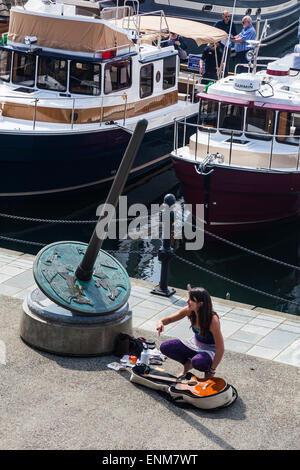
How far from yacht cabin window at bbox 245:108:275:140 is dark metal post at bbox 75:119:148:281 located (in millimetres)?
8311

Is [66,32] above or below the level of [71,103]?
above

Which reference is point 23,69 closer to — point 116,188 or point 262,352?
point 116,188

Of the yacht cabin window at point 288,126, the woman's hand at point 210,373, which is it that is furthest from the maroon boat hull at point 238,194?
the woman's hand at point 210,373

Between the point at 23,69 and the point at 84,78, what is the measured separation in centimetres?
145

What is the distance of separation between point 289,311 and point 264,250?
2780 millimetres

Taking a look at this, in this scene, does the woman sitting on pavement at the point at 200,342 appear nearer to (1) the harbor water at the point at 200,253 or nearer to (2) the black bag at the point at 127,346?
(2) the black bag at the point at 127,346

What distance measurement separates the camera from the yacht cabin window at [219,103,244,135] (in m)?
15.8

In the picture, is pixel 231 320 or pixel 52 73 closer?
pixel 231 320

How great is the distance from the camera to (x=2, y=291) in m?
9.65

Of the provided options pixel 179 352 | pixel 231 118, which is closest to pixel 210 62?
pixel 231 118

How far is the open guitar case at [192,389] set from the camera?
7117mm

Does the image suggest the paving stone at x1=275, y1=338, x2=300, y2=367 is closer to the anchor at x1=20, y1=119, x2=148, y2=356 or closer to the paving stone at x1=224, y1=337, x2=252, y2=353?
the paving stone at x1=224, y1=337, x2=252, y2=353

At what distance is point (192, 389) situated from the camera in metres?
7.20
